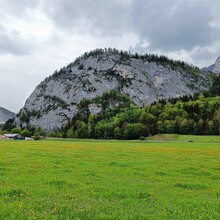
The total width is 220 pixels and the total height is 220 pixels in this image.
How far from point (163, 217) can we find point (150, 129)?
561ft

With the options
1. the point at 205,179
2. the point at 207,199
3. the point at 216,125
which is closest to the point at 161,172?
the point at 205,179

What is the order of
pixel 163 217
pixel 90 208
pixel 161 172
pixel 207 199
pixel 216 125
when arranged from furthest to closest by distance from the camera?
pixel 216 125 < pixel 161 172 < pixel 207 199 < pixel 90 208 < pixel 163 217

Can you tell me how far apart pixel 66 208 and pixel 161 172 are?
1350 cm

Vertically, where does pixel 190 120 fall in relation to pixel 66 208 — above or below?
above

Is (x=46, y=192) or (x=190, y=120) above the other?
(x=190, y=120)

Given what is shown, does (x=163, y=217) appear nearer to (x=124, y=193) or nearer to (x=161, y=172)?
(x=124, y=193)

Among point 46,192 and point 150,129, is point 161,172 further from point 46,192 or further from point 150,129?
point 150,129

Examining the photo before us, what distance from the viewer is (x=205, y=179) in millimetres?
21797

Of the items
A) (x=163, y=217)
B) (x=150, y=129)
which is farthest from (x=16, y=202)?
(x=150, y=129)

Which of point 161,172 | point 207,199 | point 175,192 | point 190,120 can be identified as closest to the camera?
point 207,199

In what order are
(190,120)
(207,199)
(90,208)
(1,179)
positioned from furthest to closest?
(190,120)
(1,179)
(207,199)
(90,208)

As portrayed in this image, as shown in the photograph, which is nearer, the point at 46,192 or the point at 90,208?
the point at 90,208

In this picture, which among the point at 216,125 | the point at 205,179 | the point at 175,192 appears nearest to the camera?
the point at 175,192

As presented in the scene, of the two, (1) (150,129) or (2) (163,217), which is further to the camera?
(1) (150,129)
